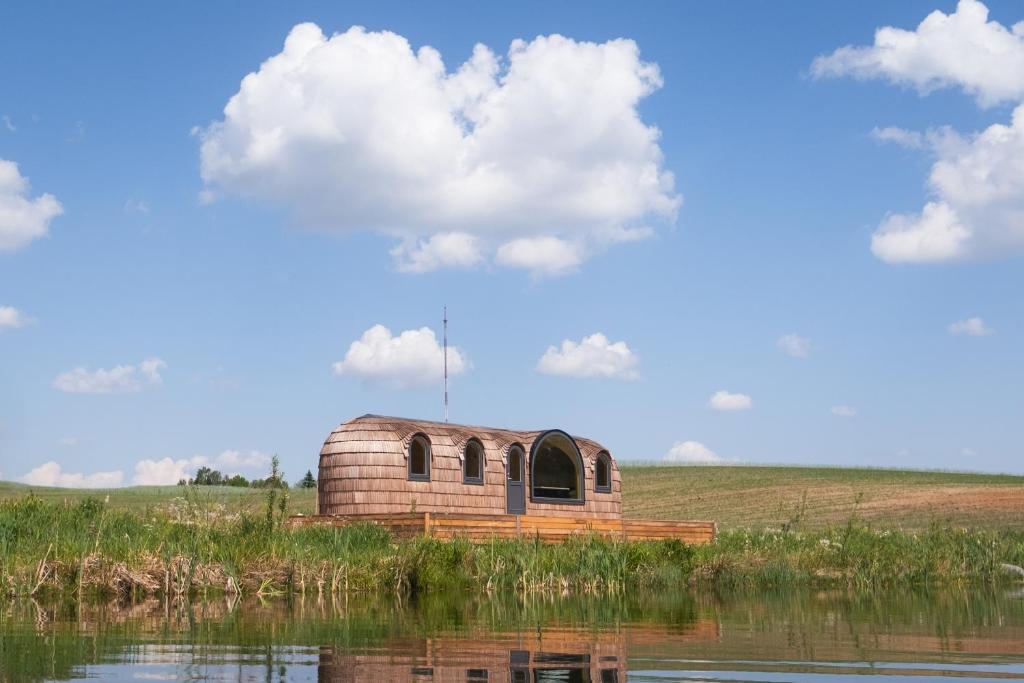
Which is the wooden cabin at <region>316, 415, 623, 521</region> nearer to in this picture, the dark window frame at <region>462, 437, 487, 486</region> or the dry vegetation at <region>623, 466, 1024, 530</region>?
the dark window frame at <region>462, 437, 487, 486</region>

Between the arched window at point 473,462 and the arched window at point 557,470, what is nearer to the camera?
the arched window at point 473,462

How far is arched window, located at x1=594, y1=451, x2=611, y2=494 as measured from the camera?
114 feet

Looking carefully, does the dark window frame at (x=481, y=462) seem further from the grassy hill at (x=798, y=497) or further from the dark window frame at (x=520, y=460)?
the grassy hill at (x=798, y=497)

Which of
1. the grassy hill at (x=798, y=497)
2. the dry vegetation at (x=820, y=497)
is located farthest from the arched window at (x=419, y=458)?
the dry vegetation at (x=820, y=497)

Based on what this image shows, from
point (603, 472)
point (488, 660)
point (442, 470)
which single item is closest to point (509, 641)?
point (488, 660)

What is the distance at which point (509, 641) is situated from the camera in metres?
9.82

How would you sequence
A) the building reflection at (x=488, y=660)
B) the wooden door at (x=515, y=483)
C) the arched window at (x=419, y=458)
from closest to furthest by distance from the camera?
the building reflection at (x=488, y=660) → the arched window at (x=419, y=458) → the wooden door at (x=515, y=483)

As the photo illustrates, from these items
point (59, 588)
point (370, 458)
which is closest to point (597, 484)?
point (370, 458)

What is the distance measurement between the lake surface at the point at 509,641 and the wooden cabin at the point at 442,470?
1311cm

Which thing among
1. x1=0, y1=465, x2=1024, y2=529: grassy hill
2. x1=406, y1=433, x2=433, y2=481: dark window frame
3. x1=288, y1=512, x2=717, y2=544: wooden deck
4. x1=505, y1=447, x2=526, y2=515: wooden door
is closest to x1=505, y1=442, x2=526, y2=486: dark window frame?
x1=505, y1=447, x2=526, y2=515: wooden door

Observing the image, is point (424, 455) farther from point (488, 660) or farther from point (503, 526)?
point (488, 660)

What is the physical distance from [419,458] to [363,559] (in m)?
12.0

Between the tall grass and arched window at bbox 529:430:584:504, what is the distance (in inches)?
417

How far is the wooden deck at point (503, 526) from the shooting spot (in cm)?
2302
